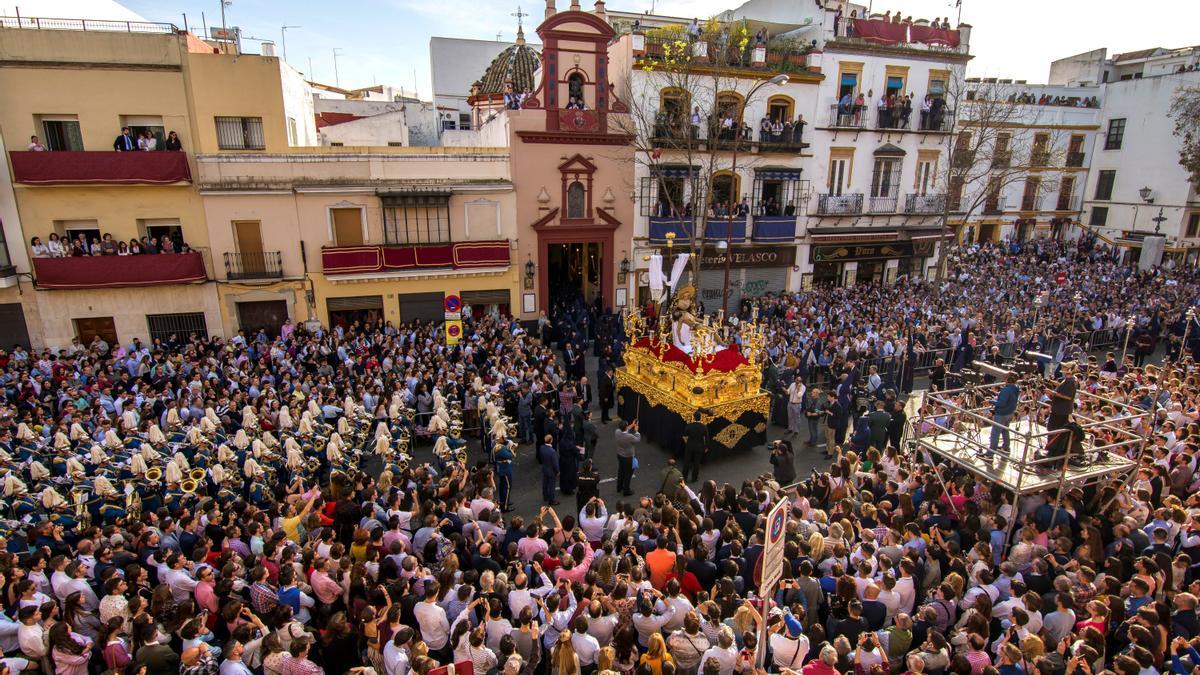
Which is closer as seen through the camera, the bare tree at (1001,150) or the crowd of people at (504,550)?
the crowd of people at (504,550)

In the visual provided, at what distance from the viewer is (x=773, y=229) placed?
27062 mm

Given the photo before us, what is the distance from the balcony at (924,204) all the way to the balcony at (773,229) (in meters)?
6.12

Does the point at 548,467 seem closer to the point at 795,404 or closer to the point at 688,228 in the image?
the point at 795,404

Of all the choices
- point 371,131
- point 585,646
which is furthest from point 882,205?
point 585,646

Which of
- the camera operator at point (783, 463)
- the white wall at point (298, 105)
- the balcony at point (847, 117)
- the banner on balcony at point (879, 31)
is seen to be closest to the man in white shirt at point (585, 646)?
the camera operator at point (783, 463)

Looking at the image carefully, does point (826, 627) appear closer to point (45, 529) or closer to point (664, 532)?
point (664, 532)

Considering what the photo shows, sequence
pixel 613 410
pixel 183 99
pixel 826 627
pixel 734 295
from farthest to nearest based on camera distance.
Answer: pixel 734 295 < pixel 183 99 < pixel 613 410 < pixel 826 627

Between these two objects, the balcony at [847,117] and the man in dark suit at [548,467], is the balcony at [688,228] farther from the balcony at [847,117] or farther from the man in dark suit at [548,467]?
the man in dark suit at [548,467]

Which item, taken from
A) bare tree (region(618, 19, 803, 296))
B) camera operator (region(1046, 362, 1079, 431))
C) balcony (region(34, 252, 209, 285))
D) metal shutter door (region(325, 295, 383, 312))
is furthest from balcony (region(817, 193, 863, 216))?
balcony (region(34, 252, 209, 285))

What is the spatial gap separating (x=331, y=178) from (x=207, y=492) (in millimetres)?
13826

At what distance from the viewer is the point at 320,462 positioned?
12289 mm

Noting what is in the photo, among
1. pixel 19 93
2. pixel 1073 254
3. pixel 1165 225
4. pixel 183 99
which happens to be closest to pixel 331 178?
pixel 183 99

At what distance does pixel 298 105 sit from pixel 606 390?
17.6m

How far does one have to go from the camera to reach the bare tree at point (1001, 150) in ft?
103
